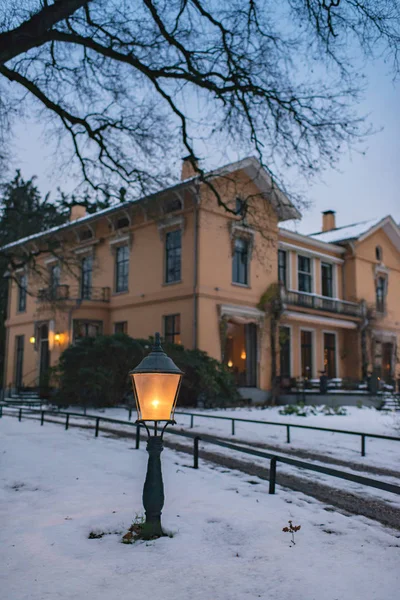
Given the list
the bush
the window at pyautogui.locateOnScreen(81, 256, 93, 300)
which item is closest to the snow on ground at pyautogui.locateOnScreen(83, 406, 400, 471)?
the bush

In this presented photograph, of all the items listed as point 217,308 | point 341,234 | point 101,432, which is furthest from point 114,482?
point 341,234

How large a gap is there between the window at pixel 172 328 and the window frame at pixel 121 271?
354cm

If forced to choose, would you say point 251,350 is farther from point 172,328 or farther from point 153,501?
point 153,501

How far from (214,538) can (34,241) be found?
27035mm

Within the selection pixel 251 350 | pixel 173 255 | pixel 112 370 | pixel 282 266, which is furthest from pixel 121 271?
pixel 112 370

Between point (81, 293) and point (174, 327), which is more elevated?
point (81, 293)

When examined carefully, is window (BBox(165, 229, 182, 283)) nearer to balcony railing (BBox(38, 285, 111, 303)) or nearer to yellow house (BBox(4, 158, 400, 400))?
yellow house (BBox(4, 158, 400, 400))

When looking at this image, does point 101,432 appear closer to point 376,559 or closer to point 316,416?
point 316,416

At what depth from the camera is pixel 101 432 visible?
13.4m

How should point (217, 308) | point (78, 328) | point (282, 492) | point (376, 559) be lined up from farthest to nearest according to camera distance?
point (78, 328), point (217, 308), point (282, 492), point (376, 559)

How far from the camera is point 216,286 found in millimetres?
23422

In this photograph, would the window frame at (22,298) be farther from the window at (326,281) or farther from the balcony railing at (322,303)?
the window at (326,281)

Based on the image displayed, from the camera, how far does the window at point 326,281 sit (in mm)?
31109

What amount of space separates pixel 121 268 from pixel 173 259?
3870 millimetres
